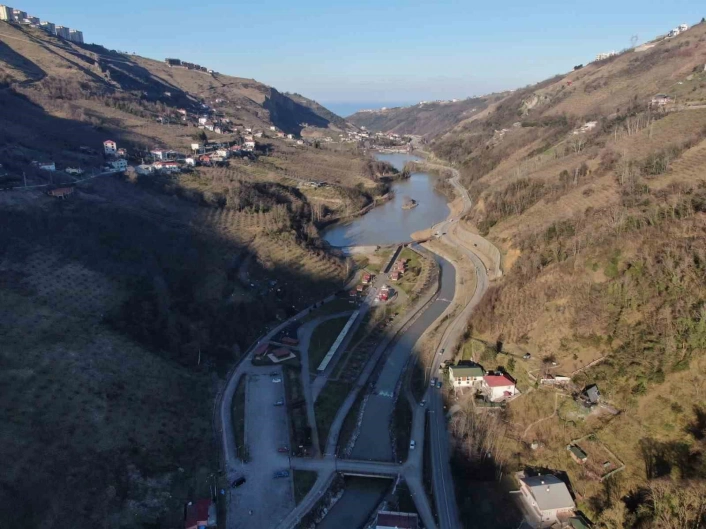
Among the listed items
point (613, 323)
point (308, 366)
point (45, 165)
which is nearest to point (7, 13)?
point (45, 165)

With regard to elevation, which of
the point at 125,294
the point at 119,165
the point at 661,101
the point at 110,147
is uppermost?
the point at 661,101

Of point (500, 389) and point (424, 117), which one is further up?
point (424, 117)

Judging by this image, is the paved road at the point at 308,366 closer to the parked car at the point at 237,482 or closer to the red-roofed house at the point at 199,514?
the parked car at the point at 237,482

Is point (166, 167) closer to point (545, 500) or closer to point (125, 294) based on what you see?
point (125, 294)

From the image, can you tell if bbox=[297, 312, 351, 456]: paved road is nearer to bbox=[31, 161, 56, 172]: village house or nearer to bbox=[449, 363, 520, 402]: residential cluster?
bbox=[449, 363, 520, 402]: residential cluster

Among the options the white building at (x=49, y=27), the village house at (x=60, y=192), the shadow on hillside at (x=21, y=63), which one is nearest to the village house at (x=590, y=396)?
the village house at (x=60, y=192)

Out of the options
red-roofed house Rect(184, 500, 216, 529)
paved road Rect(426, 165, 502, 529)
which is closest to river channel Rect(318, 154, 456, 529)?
paved road Rect(426, 165, 502, 529)
